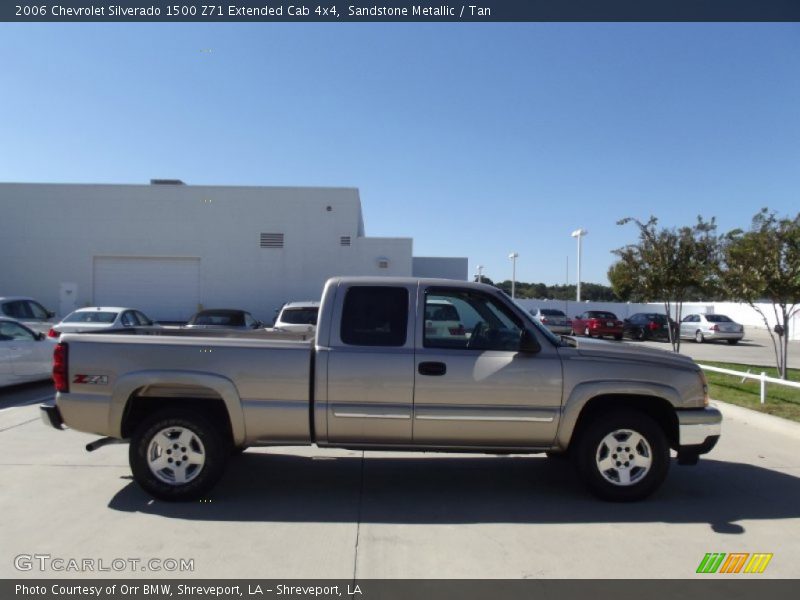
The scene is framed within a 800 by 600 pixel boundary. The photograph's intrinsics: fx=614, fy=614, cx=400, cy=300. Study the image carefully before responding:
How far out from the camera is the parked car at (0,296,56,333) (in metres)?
14.3

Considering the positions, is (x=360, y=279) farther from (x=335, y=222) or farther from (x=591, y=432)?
(x=335, y=222)

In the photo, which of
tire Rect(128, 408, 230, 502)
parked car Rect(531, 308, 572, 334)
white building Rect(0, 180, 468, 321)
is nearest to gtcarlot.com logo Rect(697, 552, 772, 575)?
tire Rect(128, 408, 230, 502)

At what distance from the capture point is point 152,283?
2688cm

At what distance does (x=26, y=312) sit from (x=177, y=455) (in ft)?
39.8

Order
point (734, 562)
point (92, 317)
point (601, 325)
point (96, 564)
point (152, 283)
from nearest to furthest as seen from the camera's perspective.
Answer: point (96, 564) < point (734, 562) < point (92, 317) < point (152, 283) < point (601, 325)

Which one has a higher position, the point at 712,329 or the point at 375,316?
the point at 375,316

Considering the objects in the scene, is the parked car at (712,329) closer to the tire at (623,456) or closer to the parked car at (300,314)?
the parked car at (300,314)

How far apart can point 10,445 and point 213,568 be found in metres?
4.53

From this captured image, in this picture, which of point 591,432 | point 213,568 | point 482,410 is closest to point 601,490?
point 591,432

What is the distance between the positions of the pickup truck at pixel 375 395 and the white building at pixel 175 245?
70.9ft

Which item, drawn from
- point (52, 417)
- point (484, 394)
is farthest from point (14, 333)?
point (484, 394)

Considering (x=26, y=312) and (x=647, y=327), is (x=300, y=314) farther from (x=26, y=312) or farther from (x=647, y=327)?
(x=647, y=327)

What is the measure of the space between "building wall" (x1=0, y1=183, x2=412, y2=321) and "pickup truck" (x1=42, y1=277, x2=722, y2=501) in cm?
2136

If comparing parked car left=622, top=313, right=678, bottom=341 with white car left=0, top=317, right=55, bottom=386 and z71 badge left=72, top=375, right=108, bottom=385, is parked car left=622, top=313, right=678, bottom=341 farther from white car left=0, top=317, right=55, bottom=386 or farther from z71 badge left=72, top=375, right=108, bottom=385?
z71 badge left=72, top=375, right=108, bottom=385
